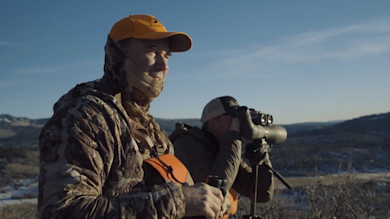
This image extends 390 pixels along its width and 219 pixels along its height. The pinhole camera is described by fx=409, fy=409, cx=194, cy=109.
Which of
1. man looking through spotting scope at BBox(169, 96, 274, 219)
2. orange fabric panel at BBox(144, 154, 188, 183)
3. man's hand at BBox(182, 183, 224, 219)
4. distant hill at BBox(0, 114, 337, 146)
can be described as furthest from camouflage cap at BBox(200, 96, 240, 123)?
distant hill at BBox(0, 114, 337, 146)

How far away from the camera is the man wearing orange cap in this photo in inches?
63.1

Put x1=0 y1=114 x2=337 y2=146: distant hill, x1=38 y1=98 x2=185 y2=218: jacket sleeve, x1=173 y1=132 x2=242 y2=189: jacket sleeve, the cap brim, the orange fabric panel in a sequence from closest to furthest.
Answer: x1=38 y1=98 x2=185 y2=218: jacket sleeve, the orange fabric panel, the cap brim, x1=173 y1=132 x2=242 y2=189: jacket sleeve, x1=0 y1=114 x2=337 y2=146: distant hill

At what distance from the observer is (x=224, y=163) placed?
368 centimetres

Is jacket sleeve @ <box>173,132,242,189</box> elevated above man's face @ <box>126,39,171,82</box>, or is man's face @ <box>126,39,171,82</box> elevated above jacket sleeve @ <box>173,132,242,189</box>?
man's face @ <box>126,39,171,82</box>

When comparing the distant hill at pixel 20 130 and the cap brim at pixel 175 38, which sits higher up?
the cap brim at pixel 175 38

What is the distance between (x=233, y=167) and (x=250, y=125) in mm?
449

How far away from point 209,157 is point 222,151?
0.25 metres

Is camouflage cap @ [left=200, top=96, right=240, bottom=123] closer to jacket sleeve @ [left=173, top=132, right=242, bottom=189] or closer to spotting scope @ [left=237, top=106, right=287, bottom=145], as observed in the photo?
jacket sleeve @ [left=173, top=132, right=242, bottom=189]

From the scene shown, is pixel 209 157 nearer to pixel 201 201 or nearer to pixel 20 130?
pixel 201 201

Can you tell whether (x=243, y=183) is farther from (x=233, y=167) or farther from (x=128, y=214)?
(x=128, y=214)

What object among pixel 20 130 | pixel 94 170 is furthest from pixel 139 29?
pixel 20 130

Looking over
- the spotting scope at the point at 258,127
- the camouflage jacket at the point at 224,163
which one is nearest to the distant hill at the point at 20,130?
the camouflage jacket at the point at 224,163

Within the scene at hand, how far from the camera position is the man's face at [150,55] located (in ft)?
7.22

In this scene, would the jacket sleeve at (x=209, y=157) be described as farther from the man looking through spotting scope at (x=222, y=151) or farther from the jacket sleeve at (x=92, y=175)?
the jacket sleeve at (x=92, y=175)
